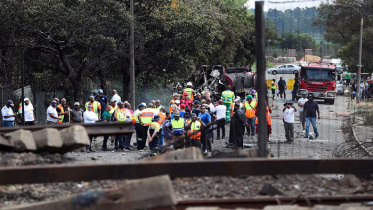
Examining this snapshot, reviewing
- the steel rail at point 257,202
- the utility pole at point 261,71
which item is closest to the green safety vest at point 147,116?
the utility pole at point 261,71

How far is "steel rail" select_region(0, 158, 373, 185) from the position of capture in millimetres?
6145

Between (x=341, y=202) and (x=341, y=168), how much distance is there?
0.47 m

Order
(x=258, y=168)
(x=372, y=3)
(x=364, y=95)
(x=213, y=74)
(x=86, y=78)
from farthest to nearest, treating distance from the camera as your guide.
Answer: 1. (x=372, y=3)
2. (x=364, y=95)
3. (x=213, y=74)
4. (x=86, y=78)
5. (x=258, y=168)

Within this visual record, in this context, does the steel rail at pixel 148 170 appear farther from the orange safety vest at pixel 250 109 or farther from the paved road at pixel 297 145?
the orange safety vest at pixel 250 109

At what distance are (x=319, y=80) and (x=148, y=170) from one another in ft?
94.8

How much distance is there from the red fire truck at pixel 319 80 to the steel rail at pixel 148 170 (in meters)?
27.6

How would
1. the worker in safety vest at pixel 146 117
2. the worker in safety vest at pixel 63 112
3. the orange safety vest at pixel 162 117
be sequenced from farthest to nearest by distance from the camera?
the worker in safety vest at pixel 63 112
the worker in safety vest at pixel 146 117
the orange safety vest at pixel 162 117

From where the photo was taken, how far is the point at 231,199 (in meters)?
6.57

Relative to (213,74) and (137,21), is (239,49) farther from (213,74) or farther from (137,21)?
(137,21)

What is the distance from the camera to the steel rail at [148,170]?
20.2 feet

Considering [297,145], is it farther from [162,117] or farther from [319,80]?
[319,80]

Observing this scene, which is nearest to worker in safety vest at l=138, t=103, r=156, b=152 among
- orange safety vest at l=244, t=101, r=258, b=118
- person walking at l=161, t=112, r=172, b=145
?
person walking at l=161, t=112, r=172, b=145

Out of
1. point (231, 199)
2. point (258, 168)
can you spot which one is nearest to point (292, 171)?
point (258, 168)

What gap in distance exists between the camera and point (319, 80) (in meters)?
33.5
